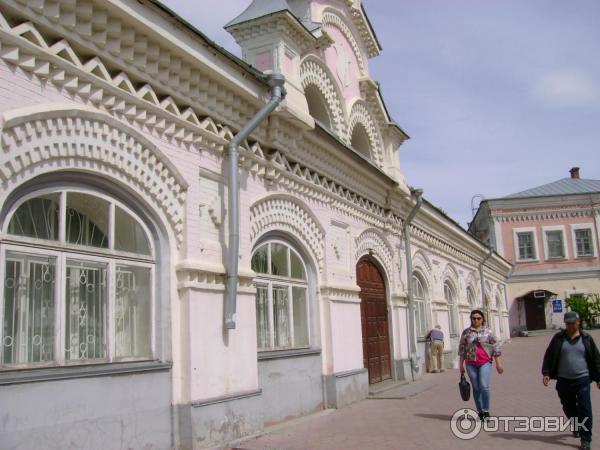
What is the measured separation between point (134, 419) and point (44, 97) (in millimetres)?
3183

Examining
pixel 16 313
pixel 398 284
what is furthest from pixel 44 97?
pixel 398 284

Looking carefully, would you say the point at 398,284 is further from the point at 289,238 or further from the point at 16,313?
the point at 16,313

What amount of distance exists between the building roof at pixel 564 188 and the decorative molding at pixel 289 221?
102 feet

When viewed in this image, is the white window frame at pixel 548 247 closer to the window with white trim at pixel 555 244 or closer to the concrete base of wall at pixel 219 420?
the window with white trim at pixel 555 244

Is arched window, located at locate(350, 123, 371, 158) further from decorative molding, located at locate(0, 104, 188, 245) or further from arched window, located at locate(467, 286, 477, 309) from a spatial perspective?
arched window, located at locate(467, 286, 477, 309)

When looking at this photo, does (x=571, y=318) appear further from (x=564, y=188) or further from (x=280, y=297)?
(x=564, y=188)

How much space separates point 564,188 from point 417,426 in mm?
36333

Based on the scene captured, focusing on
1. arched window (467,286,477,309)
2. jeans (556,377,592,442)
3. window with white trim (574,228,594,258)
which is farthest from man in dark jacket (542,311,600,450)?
window with white trim (574,228,594,258)

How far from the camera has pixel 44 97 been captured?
18.2 ft

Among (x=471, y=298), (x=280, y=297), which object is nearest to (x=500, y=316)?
(x=471, y=298)

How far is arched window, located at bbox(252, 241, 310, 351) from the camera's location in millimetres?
9047

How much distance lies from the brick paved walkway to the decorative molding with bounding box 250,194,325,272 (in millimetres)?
2559

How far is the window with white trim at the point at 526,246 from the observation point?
38.2m

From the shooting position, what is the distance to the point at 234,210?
774 cm
